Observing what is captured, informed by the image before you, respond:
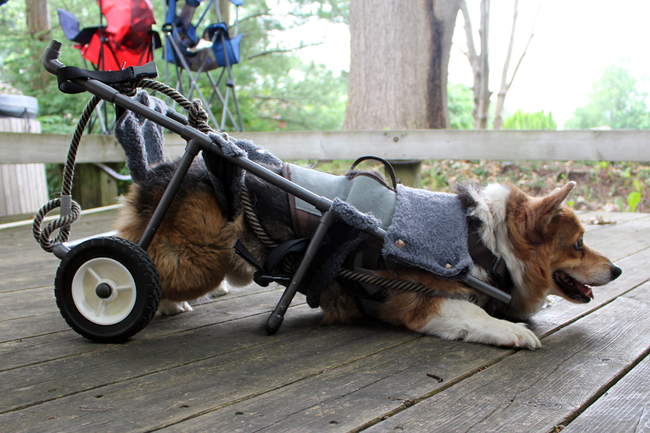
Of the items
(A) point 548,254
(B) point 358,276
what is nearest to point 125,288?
(B) point 358,276

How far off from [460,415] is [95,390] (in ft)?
3.23

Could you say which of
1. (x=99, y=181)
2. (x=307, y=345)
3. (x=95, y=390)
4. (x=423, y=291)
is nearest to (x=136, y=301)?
(x=95, y=390)

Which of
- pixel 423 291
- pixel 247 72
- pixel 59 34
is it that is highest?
pixel 59 34

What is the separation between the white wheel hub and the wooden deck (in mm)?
117

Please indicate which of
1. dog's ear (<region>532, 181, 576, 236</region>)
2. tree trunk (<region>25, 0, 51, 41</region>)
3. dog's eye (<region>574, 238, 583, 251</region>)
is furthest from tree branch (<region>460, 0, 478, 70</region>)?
dog's ear (<region>532, 181, 576, 236</region>)

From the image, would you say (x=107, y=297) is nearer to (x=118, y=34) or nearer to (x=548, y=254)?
(x=548, y=254)

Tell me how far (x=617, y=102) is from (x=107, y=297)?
54.2 feet

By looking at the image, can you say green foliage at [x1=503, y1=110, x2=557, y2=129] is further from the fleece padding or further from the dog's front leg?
the fleece padding

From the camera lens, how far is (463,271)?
1890 millimetres

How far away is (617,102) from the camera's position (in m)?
14.9

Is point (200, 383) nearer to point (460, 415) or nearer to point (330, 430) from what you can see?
point (330, 430)

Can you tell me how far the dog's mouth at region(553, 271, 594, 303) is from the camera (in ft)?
7.23

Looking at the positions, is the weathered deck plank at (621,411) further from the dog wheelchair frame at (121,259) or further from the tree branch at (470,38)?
the tree branch at (470,38)

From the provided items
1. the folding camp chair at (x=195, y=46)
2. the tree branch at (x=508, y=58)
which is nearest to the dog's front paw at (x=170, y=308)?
the folding camp chair at (x=195, y=46)
